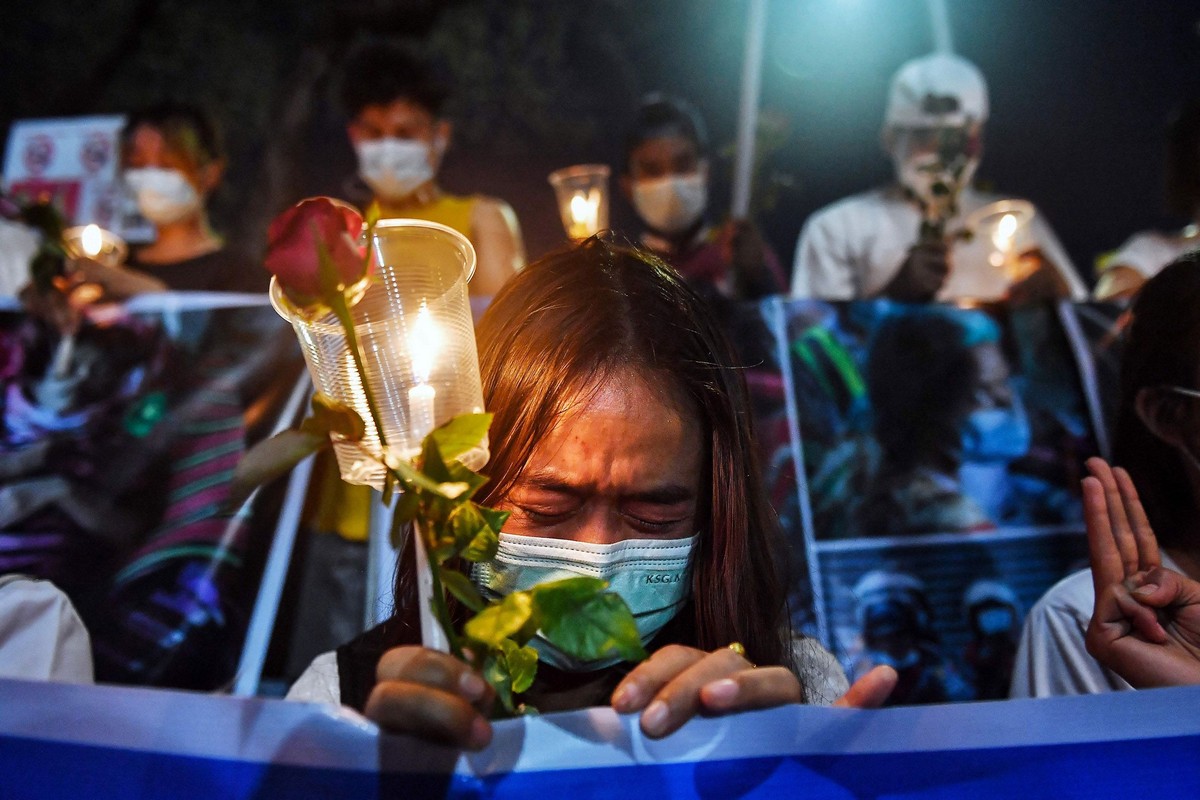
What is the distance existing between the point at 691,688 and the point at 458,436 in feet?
1.63

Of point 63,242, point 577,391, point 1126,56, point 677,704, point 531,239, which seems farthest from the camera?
point 531,239

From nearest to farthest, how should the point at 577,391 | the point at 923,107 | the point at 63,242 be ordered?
the point at 577,391 < the point at 63,242 < the point at 923,107

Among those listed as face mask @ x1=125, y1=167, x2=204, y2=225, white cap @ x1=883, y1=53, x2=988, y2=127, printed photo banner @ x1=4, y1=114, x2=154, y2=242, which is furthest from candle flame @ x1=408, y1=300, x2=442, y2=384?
printed photo banner @ x1=4, y1=114, x2=154, y2=242

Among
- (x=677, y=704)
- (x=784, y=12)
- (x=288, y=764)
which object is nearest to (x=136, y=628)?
(x=288, y=764)

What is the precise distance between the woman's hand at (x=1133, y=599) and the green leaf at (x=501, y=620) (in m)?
1.25

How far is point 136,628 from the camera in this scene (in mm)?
2600

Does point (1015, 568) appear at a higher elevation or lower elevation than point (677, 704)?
lower

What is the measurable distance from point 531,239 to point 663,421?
711 centimetres

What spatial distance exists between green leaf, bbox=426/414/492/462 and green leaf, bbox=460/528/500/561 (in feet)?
0.46

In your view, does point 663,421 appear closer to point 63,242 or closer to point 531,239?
point 63,242

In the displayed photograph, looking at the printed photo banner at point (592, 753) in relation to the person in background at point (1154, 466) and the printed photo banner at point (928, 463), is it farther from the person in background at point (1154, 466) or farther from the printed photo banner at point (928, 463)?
the printed photo banner at point (928, 463)

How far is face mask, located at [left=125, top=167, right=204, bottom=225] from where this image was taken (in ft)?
13.8

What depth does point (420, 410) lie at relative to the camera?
1232mm

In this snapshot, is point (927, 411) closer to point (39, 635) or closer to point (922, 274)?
point (922, 274)
